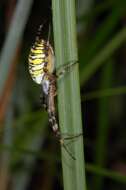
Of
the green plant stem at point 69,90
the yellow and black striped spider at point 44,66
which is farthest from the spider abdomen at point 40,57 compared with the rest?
the green plant stem at point 69,90

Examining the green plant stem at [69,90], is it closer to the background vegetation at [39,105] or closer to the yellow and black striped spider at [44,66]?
the yellow and black striped spider at [44,66]

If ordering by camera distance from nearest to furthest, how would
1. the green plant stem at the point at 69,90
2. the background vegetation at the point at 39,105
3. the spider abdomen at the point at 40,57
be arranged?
the green plant stem at the point at 69,90, the spider abdomen at the point at 40,57, the background vegetation at the point at 39,105

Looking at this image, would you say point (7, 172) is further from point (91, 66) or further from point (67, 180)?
point (67, 180)

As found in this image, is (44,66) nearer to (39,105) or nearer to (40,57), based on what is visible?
(40,57)

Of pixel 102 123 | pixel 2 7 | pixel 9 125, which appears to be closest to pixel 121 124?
pixel 102 123

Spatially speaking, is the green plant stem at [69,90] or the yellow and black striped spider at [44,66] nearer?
the green plant stem at [69,90]

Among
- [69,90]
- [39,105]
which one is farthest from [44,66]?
[39,105]

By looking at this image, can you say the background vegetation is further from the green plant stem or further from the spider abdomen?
the green plant stem
